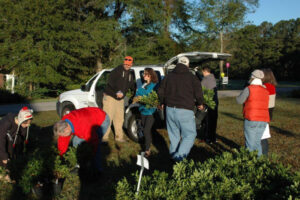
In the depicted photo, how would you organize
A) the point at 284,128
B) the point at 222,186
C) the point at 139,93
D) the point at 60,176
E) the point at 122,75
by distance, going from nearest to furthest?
the point at 222,186 < the point at 60,176 < the point at 139,93 < the point at 122,75 < the point at 284,128

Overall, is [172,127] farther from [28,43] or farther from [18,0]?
[18,0]

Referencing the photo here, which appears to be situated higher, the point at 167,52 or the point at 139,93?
the point at 167,52

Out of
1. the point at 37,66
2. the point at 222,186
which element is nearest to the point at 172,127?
the point at 222,186

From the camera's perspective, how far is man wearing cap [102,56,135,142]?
6723 millimetres

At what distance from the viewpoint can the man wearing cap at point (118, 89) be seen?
6723mm

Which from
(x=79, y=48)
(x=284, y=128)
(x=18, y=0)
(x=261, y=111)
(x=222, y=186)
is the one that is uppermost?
(x=18, y=0)

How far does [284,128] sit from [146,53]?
21.1 m

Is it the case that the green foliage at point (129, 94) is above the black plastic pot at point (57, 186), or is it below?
above

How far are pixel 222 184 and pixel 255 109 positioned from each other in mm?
2341

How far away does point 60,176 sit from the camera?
4.04 metres

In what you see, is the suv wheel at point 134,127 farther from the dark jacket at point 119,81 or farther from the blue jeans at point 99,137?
the blue jeans at point 99,137

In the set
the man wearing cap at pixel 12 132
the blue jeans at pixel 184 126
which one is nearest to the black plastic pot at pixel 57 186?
the man wearing cap at pixel 12 132

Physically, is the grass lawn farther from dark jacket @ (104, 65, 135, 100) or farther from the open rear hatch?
the open rear hatch

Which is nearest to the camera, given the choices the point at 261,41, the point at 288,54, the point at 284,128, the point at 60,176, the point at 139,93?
the point at 60,176
